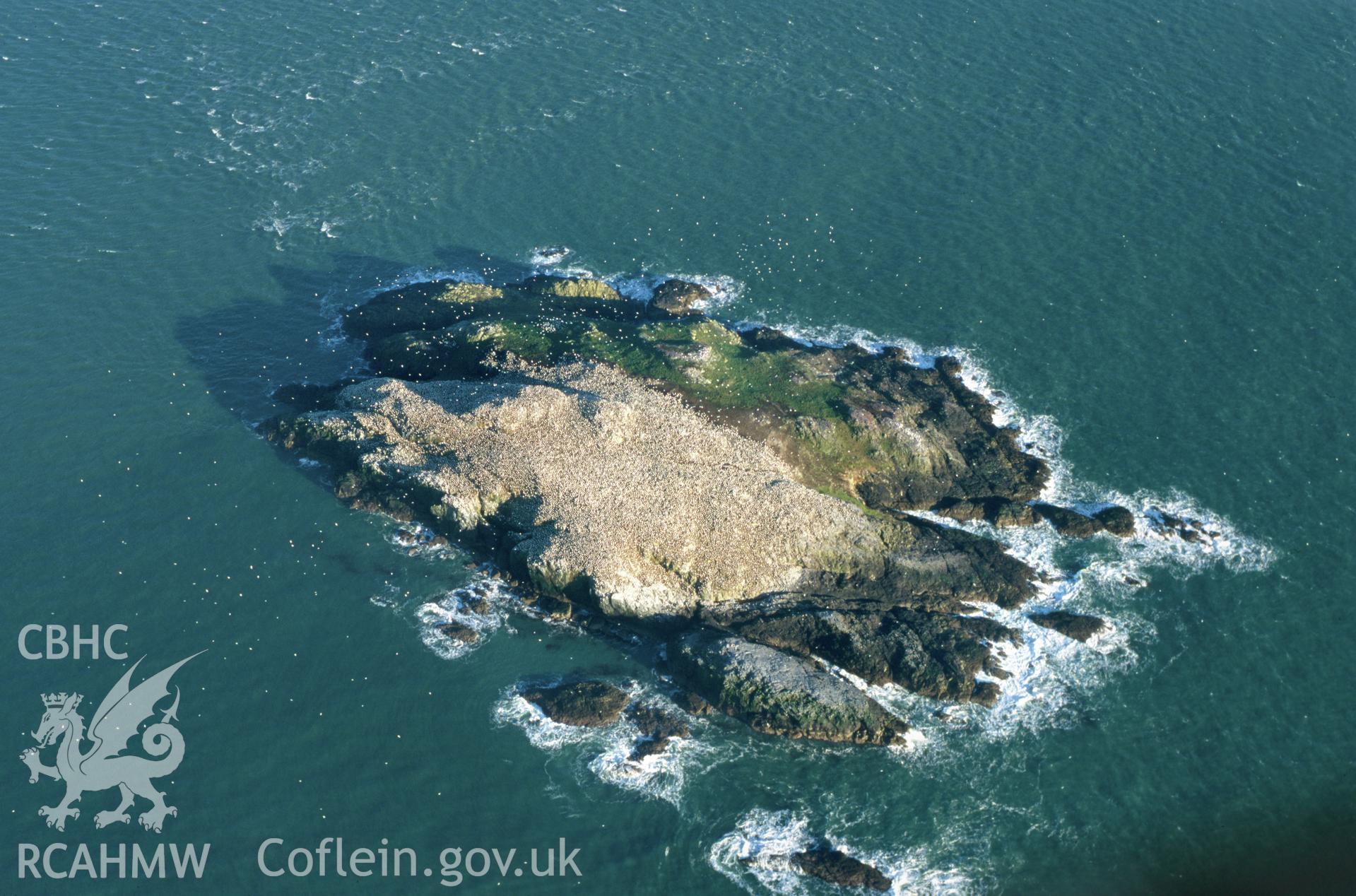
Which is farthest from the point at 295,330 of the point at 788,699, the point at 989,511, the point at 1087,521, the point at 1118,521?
the point at 1118,521

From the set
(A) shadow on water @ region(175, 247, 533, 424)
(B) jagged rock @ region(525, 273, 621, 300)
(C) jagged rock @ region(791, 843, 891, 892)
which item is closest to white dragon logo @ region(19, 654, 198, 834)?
(A) shadow on water @ region(175, 247, 533, 424)

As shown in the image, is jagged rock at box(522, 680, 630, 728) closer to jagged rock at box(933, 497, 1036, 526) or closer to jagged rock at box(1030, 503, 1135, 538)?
jagged rock at box(933, 497, 1036, 526)

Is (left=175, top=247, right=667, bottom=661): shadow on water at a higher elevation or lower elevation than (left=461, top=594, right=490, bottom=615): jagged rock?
higher

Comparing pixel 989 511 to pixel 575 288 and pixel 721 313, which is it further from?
pixel 575 288

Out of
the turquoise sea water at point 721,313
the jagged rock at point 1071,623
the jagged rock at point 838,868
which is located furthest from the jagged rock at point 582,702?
the jagged rock at point 1071,623

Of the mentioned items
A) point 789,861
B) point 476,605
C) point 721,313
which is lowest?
point 789,861
